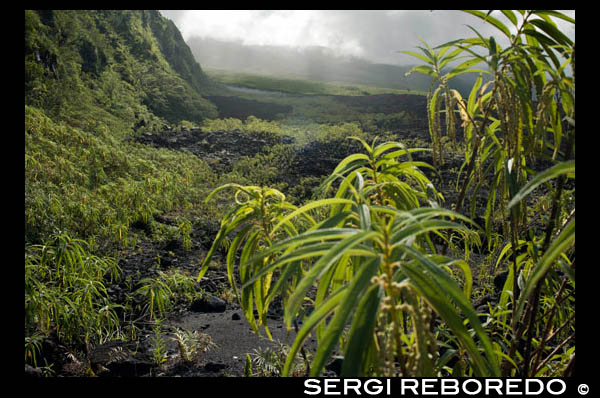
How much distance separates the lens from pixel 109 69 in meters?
6.40

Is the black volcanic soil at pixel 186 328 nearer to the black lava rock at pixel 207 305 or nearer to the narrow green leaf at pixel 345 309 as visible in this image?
the black lava rock at pixel 207 305

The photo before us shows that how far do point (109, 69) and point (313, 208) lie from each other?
19.9ft

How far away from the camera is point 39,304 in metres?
1.58

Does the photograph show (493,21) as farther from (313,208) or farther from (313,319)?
(313,208)

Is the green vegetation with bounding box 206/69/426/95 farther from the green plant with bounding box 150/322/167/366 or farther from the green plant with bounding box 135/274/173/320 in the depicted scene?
the green plant with bounding box 150/322/167/366

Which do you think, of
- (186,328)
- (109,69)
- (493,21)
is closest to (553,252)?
(493,21)

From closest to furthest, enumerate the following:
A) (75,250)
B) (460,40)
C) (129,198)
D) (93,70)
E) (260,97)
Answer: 1. (460,40)
2. (75,250)
3. (129,198)
4. (93,70)
5. (260,97)

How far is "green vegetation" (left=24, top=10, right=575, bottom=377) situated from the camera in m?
0.50

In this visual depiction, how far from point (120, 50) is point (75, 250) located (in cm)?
596

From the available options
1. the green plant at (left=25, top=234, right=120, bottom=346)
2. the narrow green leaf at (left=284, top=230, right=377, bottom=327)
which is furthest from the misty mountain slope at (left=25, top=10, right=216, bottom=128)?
the narrow green leaf at (left=284, top=230, right=377, bottom=327)

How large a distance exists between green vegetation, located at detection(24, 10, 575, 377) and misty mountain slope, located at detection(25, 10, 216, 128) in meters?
0.03

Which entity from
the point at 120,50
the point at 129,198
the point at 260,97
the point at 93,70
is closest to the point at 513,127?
the point at 129,198

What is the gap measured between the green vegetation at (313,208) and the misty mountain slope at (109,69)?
32mm
